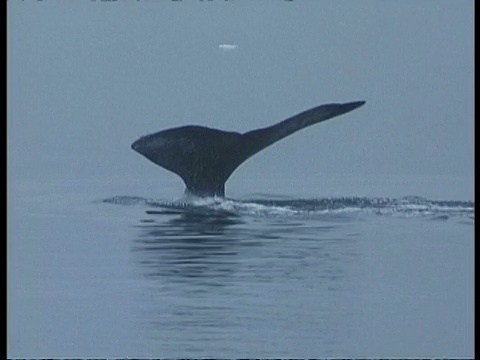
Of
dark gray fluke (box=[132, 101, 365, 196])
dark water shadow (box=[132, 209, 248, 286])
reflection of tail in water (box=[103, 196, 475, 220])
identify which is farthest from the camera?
dark gray fluke (box=[132, 101, 365, 196])

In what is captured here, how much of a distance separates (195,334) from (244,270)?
1.15 metres

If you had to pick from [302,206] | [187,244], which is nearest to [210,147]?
[302,206]

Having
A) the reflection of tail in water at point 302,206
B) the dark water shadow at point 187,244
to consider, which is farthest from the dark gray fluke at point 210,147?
the dark water shadow at point 187,244

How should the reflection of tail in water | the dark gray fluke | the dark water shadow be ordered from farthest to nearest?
the dark gray fluke → the reflection of tail in water → the dark water shadow

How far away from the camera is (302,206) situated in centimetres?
1007

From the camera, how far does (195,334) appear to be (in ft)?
24.6

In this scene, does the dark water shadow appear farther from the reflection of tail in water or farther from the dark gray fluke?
the dark gray fluke

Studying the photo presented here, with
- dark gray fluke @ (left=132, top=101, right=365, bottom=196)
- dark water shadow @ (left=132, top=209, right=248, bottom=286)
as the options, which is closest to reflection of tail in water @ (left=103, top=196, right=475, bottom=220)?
dark water shadow @ (left=132, top=209, right=248, bottom=286)

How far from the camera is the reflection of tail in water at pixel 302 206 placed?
32.0 ft

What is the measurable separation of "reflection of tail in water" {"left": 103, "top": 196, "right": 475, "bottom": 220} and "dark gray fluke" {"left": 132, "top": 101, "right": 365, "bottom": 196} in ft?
0.73

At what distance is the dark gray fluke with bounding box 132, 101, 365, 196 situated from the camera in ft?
32.8
